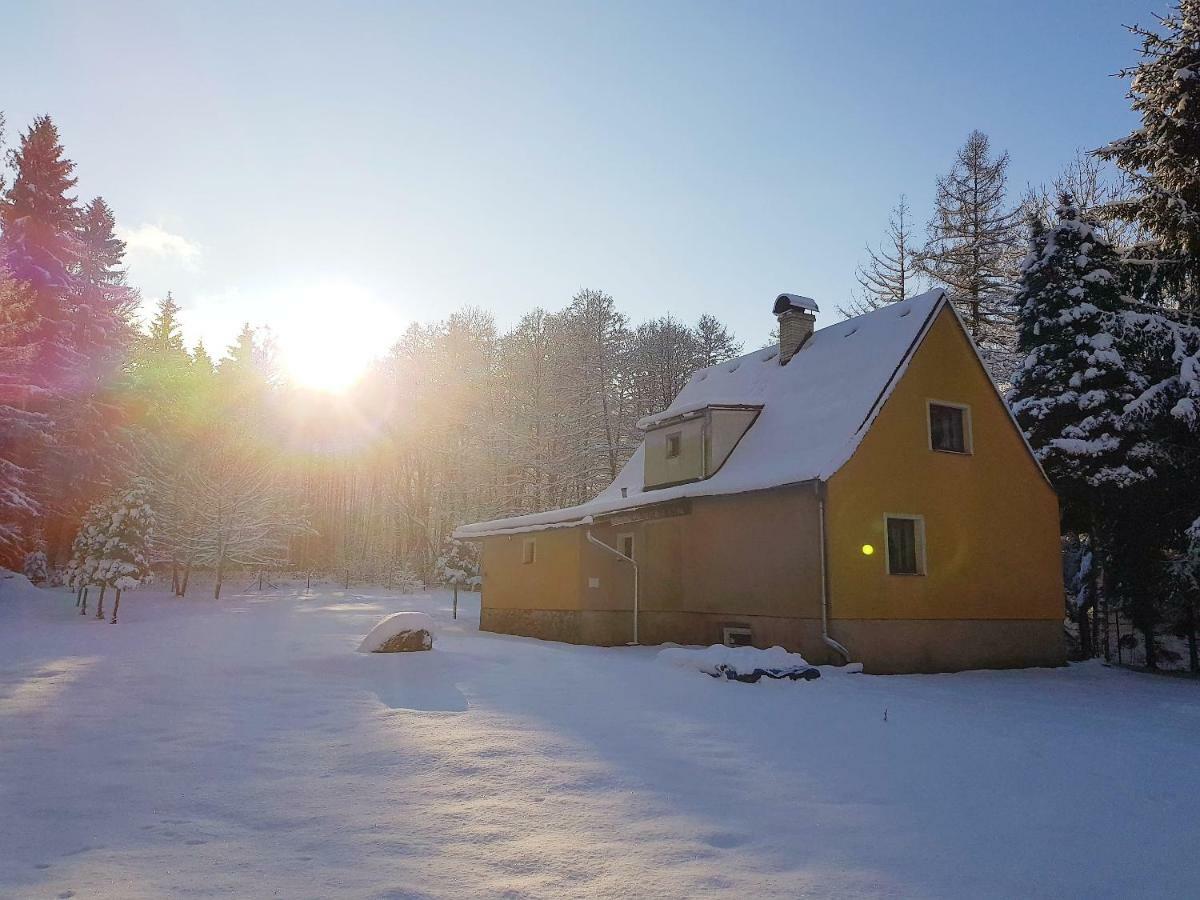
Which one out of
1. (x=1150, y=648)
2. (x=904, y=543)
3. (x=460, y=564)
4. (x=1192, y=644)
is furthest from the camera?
(x=460, y=564)

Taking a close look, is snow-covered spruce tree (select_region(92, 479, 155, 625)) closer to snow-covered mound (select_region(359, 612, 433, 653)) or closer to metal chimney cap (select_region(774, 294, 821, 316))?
snow-covered mound (select_region(359, 612, 433, 653))

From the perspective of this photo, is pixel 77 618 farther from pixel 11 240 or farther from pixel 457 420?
pixel 457 420

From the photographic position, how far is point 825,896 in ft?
13.2

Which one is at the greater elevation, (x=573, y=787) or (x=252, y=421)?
(x=252, y=421)

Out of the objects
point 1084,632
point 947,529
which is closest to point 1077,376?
point 947,529

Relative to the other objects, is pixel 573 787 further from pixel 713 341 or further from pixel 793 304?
pixel 713 341

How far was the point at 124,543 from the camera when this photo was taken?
24.9m

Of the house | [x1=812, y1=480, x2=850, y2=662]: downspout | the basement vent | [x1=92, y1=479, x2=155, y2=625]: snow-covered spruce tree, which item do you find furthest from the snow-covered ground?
[x1=92, y1=479, x2=155, y2=625]: snow-covered spruce tree

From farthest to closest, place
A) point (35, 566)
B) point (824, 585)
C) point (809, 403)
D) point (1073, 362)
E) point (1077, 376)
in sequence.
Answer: point (35, 566), point (1073, 362), point (1077, 376), point (809, 403), point (824, 585)

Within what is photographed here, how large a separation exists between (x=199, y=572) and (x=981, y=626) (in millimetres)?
41474

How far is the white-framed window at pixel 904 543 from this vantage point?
1482cm

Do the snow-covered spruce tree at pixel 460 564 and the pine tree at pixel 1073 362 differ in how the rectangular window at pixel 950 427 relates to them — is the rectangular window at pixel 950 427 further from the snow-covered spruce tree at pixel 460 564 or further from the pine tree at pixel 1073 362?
the snow-covered spruce tree at pixel 460 564

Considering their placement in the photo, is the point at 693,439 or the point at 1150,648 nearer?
the point at 1150,648

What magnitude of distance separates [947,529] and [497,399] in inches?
1062
